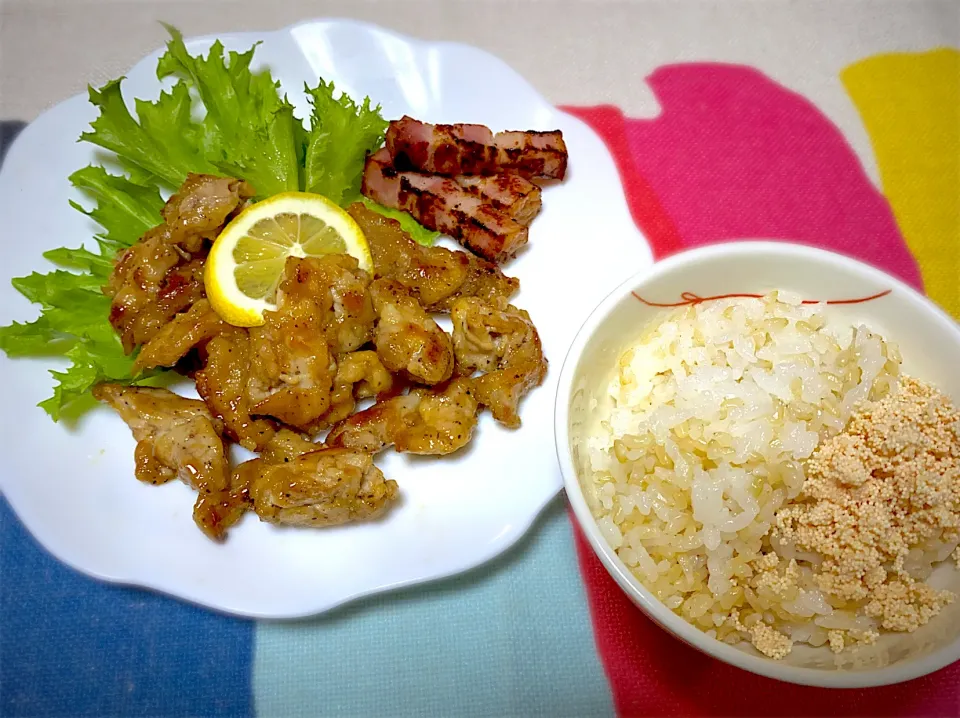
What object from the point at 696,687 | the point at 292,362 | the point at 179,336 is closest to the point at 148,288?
the point at 179,336

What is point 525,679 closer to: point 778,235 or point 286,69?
point 778,235

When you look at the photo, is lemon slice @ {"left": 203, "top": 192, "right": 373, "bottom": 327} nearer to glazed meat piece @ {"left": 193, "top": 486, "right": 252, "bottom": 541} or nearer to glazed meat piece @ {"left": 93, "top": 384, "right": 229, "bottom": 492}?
glazed meat piece @ {"left": 93, "top": 384, "right": 229, "bottom": 492}

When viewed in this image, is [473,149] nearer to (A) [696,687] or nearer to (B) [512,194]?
(B) [512,194]

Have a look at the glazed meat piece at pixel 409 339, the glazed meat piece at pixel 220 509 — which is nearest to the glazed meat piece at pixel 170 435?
the glazed meat piece at pixel 220 509

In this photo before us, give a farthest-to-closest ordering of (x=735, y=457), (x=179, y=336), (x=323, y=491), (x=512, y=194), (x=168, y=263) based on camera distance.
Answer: (x=512, y=194)
(x=168, y=263)
(x=179, y=336)
(x=323, y=491)
(x=735, y=457)

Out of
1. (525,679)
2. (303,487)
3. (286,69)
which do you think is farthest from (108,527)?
(286,69)

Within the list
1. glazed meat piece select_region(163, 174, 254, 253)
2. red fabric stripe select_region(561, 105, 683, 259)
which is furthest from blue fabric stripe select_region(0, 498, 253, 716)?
red fabric stripe select_region(561, 105, 683, 259)
